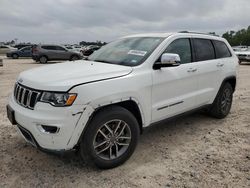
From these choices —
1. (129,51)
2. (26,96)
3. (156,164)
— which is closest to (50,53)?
(129,51)

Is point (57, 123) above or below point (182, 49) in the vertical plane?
below

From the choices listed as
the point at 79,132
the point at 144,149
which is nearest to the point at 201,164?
the point at 144,149

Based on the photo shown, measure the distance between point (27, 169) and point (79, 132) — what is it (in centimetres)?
99

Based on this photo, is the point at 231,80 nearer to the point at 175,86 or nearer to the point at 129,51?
the point at 175,86

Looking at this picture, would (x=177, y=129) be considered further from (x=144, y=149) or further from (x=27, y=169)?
(x=27, y=169)

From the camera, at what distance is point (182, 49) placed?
4.03 m

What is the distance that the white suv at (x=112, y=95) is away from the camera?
2.65 meters

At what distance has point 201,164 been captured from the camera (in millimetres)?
3283

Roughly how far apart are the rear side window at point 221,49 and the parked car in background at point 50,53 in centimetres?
1619

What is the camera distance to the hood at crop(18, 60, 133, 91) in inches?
106

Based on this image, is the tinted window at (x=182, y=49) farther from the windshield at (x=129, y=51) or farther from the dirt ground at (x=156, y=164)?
the dirt ground at (x=156, y=164)

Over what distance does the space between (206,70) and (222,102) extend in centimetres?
108

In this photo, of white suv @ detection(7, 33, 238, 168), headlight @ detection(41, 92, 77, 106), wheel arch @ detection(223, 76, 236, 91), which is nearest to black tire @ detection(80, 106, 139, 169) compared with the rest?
white suv @ detection(7, 33, 238, 168)

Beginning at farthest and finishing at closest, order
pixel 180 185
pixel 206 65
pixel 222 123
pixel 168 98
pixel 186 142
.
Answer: pixel 222 123 < pixel 206 65 < pixel 186 142 < pixel 168 98 < pixel 180 185
